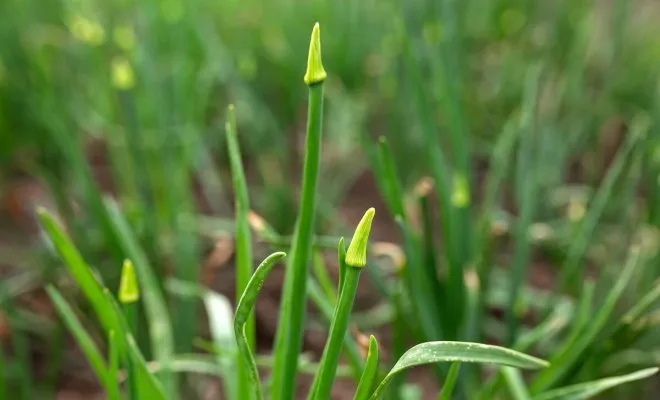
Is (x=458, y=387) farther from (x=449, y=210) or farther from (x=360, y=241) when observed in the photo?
(x=360, y=241)

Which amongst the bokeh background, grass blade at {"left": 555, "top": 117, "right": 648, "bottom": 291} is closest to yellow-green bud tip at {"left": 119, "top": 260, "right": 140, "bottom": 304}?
the bokeh background

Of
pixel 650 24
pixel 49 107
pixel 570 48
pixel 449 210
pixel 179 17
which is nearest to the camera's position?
pixel 449 210

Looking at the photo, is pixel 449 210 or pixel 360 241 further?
pixel 449 210

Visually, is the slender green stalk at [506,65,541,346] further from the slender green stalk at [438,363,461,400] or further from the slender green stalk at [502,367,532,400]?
the slender green stalk at [438,363,461,400]

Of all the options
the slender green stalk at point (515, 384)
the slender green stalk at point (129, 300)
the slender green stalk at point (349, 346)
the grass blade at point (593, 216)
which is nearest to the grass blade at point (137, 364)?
the slender green stalk at point (129, 300)

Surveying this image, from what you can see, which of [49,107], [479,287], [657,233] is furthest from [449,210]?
[49,107]

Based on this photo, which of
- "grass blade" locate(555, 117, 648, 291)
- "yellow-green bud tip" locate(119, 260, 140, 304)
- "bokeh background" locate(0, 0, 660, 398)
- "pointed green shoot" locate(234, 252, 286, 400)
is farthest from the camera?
"bokeh background" locate(0, 0, 660, 398)

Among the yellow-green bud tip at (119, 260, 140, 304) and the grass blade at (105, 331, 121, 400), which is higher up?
the yellow-green bud tip at (119, 260, 140, 304)

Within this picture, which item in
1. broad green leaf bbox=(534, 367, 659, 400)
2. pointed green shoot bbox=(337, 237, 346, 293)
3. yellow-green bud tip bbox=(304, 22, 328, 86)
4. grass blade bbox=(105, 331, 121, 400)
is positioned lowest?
broad green leaf bbox=(534, 367, 659, 400)
